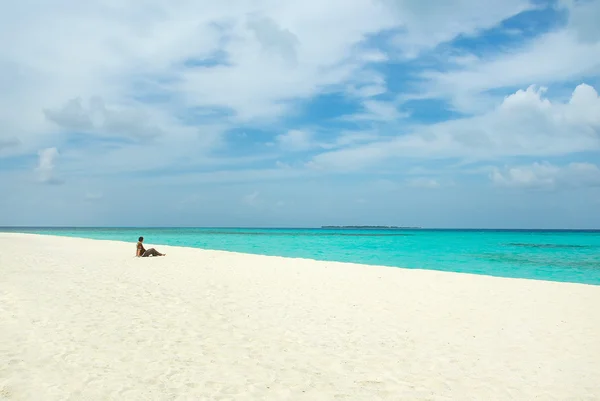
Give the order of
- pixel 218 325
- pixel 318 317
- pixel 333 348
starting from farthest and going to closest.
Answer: pixel 318 317 → pixel 218 325 → pixel 333 348

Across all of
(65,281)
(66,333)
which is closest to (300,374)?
(66,333)

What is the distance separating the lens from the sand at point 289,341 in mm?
6449

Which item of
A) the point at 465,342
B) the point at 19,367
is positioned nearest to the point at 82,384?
the point at 19,367

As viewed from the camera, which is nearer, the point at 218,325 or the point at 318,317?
the point at 218,325

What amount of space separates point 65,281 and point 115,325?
7.04 m

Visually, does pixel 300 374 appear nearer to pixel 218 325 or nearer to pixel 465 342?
pixel 218 325

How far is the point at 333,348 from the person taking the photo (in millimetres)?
8555

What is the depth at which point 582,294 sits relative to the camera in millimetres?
15656

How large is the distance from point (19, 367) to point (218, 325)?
4109 millimetres

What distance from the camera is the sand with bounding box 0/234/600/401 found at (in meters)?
6.45

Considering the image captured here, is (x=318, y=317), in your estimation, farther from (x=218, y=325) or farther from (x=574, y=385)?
(x=574, y=385)

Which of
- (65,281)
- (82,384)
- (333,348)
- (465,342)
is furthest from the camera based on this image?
(65,281)

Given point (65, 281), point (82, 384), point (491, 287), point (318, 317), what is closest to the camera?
point (82, 384)

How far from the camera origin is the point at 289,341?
8.91 metres
